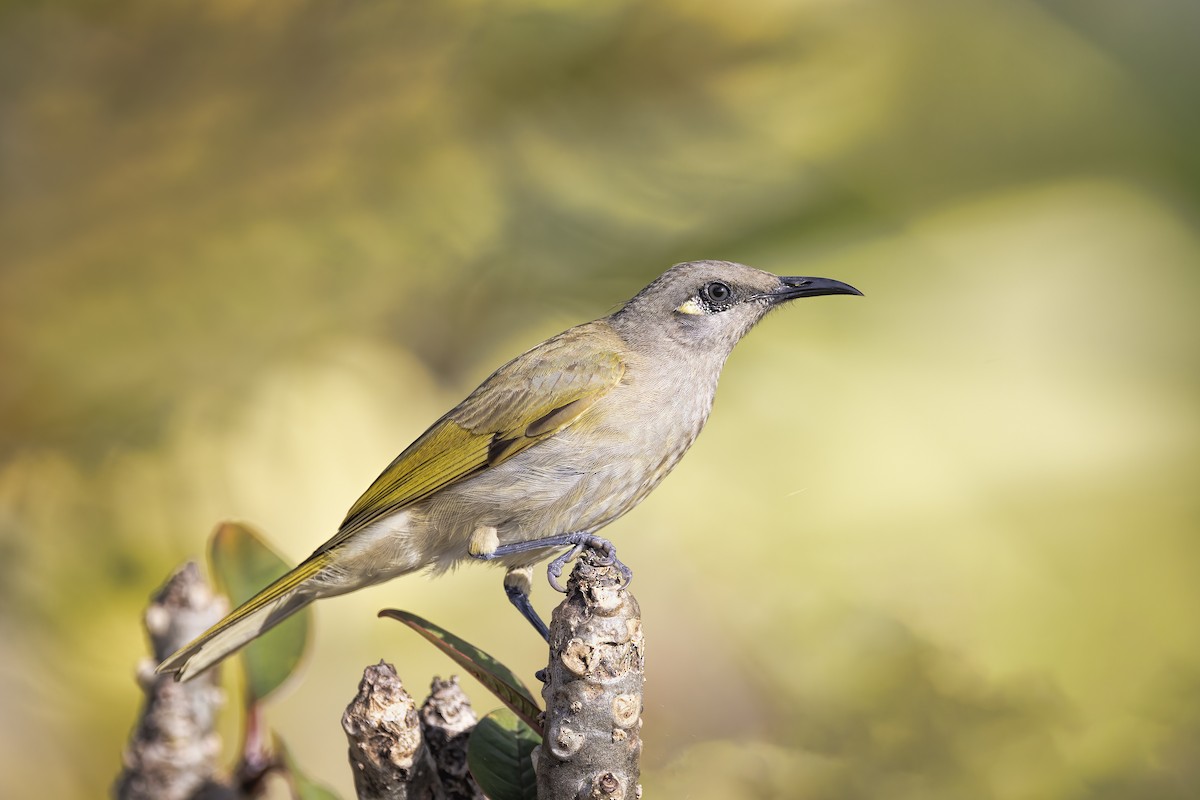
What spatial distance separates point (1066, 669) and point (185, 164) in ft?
11.3

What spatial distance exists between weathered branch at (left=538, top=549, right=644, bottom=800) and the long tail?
0.69 metres

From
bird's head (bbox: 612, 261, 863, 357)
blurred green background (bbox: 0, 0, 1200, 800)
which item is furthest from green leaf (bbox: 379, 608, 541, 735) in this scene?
blurred green background (bbox: 0, 0, 1200, 800)

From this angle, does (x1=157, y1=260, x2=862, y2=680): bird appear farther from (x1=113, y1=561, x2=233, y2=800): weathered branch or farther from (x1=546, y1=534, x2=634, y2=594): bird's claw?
(x1=113, y1=561, x2=233, y2=800): weathered branch

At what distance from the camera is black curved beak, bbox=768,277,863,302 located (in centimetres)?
193

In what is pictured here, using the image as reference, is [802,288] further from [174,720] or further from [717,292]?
[174,720]

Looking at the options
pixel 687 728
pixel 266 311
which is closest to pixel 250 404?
pixel 266 311

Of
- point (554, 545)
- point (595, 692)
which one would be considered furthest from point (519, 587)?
point (595, 692)

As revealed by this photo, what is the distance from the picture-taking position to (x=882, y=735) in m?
3.27

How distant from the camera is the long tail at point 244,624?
1782 millimetres

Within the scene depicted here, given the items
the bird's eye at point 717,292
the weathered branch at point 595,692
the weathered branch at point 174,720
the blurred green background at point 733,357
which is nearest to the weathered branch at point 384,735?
the weathered branch at point 595,692

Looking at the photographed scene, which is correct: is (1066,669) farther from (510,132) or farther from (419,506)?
(510,132)

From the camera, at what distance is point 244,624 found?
186 centimetres

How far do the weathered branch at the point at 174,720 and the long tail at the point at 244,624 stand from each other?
19 cm

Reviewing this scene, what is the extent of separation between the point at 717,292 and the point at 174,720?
1.34 m
